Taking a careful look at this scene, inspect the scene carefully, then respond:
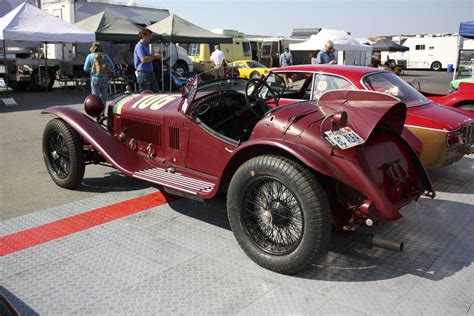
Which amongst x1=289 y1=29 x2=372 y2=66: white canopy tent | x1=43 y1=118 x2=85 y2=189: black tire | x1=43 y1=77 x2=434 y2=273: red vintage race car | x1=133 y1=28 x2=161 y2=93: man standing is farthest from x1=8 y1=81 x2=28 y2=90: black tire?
x1=43 y1=77 x2=434 y2=273: red vintage race car

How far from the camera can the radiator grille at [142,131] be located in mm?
4586

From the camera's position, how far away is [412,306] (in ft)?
9.29

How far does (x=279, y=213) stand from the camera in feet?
10.4

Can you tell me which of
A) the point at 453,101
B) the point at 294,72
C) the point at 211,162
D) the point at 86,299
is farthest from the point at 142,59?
the point at 86,299

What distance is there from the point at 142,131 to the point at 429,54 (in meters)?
35.6

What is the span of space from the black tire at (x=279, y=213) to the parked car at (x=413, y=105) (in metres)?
1.87

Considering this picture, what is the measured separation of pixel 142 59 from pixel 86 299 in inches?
247

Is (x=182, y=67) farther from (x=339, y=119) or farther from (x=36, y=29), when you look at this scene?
(x=339, y=119)

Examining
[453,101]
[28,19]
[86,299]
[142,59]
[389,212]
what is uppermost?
[28,19]

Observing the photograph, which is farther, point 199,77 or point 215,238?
point 199,77

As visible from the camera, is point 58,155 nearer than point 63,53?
Yes

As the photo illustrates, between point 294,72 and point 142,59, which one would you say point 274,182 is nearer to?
point 294,72

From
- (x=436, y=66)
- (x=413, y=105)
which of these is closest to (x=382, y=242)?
(x=413, y=105)

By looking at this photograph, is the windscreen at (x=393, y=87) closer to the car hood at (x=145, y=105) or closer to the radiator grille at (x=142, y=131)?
the car hood at (x=145, y=105)
